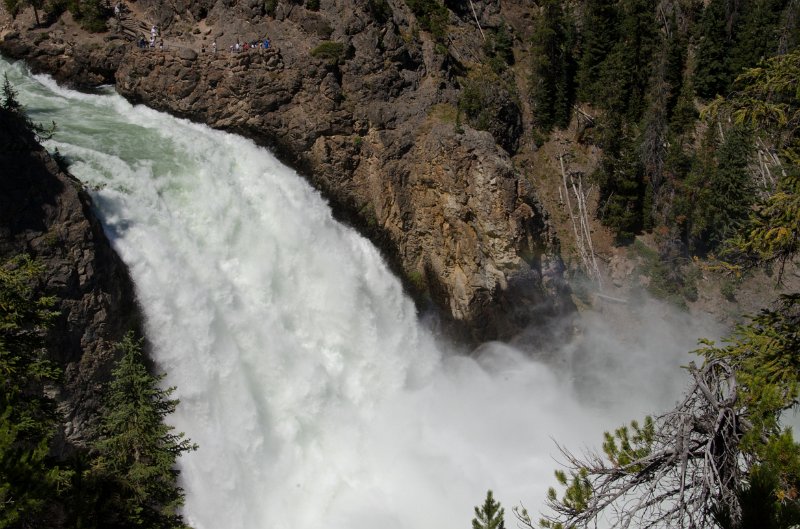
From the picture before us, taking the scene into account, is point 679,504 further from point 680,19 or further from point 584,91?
point 680,19

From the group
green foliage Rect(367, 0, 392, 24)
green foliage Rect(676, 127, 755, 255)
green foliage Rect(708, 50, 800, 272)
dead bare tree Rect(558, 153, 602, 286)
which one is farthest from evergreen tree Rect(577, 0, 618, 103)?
green foliage Rect(708, 50, 800, 272)

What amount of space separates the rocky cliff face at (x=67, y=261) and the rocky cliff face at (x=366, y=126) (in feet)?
36.8

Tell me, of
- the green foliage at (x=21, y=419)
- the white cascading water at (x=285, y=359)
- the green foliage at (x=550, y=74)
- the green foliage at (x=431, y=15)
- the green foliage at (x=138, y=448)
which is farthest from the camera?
the green foliage at (x=550, y=74)

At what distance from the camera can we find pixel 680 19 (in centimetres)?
5044

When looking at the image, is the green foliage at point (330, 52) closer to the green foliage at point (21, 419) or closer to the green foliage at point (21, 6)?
the green foliage at point (21, 6)

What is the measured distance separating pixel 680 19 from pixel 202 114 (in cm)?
4101

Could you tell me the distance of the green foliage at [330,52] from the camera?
103 feet

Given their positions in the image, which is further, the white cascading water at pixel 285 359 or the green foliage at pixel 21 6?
the green foliage at pixel 21 6

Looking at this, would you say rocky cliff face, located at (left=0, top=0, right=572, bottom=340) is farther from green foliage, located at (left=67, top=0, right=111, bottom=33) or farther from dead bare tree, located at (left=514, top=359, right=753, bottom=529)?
dead bare tree, located at (left=514, top=359, right=753, bottom=529)

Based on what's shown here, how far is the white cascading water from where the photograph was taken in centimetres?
2220

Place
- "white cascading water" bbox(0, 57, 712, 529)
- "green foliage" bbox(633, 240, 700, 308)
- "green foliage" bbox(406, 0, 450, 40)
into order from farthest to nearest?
"green foliage" bbox(633, 240, 700, 308) → "green foliage" bbox(406, 0, 450, 40) → "white cascading water" bbox(0, 57, 712, 529)

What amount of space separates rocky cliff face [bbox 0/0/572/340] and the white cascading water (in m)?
1.47

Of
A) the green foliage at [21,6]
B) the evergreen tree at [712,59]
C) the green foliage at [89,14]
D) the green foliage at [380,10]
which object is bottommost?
the green foliage at [21,6]

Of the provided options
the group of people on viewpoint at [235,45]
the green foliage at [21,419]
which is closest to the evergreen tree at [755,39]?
the group of people on viewpoint at [235,45]
